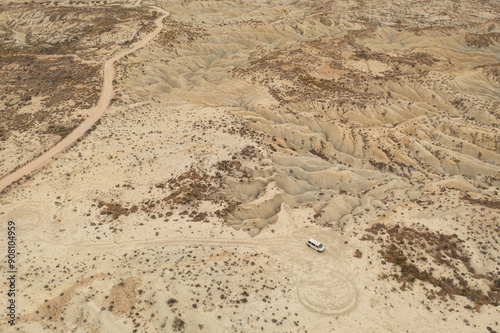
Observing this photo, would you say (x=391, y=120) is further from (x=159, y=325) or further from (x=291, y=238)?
(x=159, y=325)

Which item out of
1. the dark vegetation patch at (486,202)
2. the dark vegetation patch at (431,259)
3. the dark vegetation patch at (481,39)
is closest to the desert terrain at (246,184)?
the dark vegetation patch at (431,259)

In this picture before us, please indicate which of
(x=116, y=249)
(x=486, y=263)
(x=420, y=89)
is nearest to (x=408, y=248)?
(x=486, y=263)

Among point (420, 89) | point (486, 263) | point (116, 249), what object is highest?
point (420, 89)

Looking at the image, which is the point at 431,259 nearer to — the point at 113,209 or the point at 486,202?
the point at 486,202

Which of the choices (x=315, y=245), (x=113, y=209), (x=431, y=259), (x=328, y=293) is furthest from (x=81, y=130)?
(x=431, y=259)


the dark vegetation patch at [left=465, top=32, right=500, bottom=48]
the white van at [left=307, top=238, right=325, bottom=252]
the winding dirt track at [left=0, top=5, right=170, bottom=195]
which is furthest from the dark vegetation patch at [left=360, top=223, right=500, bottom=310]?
the dark vegetation patch at [left=465, top=32, right=500, bottom=48]

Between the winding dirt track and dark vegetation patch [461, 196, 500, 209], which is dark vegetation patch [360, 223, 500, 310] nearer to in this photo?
dark vegetation patch [461, 196, 500, 209]
